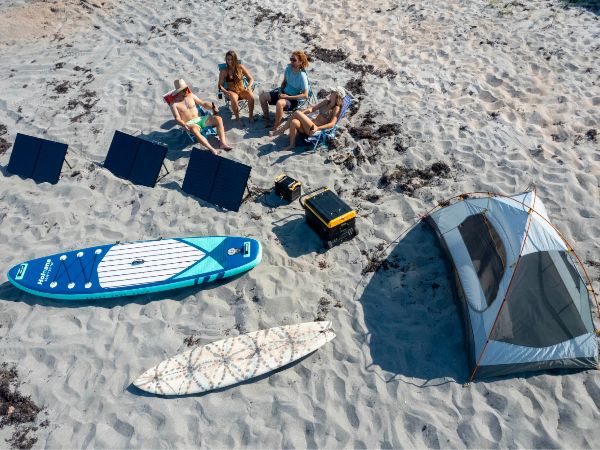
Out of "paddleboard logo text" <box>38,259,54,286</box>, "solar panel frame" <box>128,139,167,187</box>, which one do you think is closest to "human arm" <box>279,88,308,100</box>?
"solar panel frame" <box>128,139,167,187</box>

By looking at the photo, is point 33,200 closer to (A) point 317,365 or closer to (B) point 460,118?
(A) point 317,365

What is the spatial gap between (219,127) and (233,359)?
4625 mm

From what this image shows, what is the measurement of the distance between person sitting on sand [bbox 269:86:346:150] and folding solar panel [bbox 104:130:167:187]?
7.73 feet

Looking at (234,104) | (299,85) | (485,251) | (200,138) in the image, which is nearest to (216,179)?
(200,138)

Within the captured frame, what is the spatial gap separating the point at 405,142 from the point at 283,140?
2.36 m

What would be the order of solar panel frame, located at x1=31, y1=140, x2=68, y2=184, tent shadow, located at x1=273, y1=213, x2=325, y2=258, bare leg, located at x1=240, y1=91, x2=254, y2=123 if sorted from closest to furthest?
1. tent shadow, located at x1=273, y1=213, x2=325, y2=258
2. solar panel frame, located at x1=31, y1=140, x2=68, y2=184
3. bare leg, located at x1=240, y1=91, x2=254, y2=123

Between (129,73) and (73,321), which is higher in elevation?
(129,73)

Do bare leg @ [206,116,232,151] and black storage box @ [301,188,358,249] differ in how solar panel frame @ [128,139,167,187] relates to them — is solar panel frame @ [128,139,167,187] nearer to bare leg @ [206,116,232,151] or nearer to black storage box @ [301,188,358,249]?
bare leg @ [206,116,232,151]

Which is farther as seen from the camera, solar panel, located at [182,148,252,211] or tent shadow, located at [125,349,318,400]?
solar panel, located at [182,148,252,211]

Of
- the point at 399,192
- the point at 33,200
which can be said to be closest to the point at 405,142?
the point at 399,192

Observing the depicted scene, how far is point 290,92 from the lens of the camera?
28.6ft

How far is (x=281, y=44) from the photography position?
1118cm

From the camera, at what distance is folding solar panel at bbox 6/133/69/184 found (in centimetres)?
807

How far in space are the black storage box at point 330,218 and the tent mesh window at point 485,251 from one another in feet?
5.23
